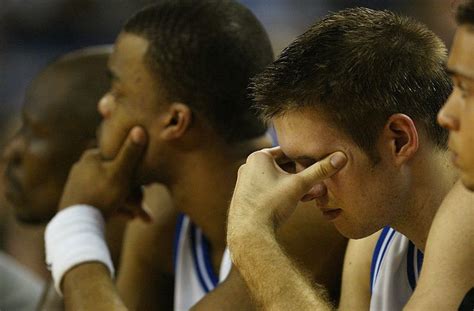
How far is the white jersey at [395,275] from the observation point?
2.38 m

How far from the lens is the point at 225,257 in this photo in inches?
115

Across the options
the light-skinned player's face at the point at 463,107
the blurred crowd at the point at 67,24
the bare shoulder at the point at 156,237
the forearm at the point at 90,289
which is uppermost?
the light-skinned player's face at the point at 463,107

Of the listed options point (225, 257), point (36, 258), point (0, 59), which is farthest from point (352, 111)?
point (0, 59)

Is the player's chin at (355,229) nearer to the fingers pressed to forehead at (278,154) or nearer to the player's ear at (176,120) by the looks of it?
the fingers pressed to forehead at (278,154)

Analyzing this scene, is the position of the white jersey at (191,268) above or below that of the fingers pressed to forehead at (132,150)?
below

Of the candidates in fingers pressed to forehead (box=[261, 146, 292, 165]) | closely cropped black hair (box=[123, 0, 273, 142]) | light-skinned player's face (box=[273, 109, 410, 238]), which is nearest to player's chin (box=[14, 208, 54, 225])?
closely cropped black hair (box=[123, 0, 273, 142])

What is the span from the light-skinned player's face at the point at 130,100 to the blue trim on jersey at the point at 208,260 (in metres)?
0.29

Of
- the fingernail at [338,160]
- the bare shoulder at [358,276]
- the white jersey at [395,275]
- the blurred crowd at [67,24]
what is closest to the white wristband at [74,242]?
the bare shoulder at [358,276]

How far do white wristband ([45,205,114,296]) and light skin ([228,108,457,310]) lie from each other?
679mm

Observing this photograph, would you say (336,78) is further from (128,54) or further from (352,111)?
(128,54)

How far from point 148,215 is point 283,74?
1.04 metres

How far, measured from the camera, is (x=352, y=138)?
2156 millimetres

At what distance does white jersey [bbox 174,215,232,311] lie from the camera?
3127 mm

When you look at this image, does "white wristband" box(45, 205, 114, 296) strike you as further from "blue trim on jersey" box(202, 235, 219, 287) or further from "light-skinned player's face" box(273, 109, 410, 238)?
"light-skinned player's face" box(273, 109, 410, 238)
